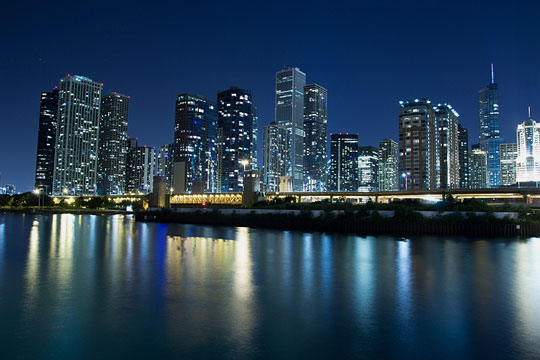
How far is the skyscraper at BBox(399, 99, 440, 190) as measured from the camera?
184m

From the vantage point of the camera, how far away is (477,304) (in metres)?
14.8

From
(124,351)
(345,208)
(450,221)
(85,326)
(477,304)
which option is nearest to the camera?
(124,351)

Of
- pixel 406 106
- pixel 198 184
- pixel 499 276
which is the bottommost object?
pixel 499 276

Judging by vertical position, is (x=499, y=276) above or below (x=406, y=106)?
below

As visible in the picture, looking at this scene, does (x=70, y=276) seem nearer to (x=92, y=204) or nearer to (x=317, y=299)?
(x=317, y=299)

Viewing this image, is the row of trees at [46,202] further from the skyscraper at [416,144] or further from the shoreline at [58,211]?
the skyscraper at [416,144]

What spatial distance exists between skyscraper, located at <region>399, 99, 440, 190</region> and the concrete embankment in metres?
135

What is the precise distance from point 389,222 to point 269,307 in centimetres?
3904

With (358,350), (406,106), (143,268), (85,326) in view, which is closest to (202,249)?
(143,268)

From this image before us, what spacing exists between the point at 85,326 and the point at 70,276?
9197mm

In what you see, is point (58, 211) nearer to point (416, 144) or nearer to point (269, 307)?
point (269, 307)

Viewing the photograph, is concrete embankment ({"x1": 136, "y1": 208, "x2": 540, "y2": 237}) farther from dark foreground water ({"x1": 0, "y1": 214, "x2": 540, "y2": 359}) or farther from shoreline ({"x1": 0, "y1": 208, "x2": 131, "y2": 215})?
shoreline ({"x1": 0, "y1": 208, "x2": 131, "y2": 215})

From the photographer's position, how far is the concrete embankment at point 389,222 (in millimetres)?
44906

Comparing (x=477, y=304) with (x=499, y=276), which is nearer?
(x=477, y=304)
